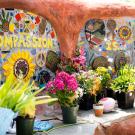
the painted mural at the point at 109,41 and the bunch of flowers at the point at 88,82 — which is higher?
the painted mural at the point at 109,41

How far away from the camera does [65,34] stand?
6.30 m

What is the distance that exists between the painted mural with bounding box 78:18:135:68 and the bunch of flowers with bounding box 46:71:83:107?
2108 mm

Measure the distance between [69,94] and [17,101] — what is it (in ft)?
4.43

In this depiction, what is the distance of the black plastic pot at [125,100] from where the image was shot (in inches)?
239

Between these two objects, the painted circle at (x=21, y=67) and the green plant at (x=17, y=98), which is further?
the painted circle at (x=21, y=67)

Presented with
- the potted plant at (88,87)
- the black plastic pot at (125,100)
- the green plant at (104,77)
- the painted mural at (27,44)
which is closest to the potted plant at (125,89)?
the black plastic pot at (125,100)

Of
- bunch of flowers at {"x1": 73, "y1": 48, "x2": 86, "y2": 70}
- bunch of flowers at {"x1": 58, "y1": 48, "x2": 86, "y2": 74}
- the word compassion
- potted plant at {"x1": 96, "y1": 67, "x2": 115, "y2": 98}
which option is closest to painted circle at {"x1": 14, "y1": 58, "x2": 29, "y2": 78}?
the word compassion

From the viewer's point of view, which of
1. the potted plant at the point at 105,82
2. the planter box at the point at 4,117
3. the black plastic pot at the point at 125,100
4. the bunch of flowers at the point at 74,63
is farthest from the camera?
the potted plant at the point at 105,82

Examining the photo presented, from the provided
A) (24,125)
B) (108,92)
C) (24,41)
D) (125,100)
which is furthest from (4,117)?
(108,92)

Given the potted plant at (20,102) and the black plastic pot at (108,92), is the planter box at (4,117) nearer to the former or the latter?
the potted plant at (20,102)

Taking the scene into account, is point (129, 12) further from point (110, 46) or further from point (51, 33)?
point (51, 33)

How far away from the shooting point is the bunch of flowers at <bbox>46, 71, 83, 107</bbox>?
4965mm

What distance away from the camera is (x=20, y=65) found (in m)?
6.02

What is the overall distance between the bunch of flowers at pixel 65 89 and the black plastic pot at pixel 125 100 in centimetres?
128
